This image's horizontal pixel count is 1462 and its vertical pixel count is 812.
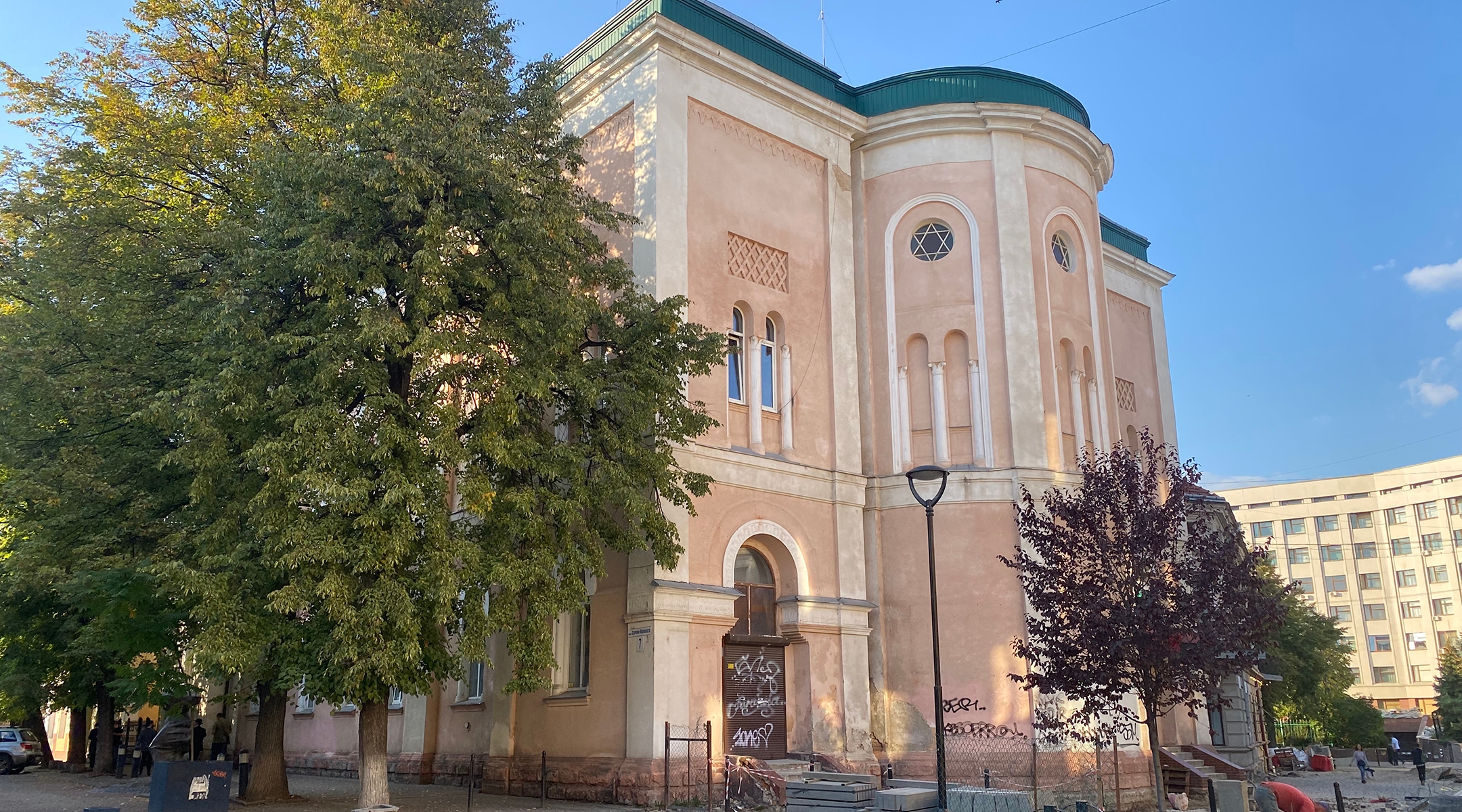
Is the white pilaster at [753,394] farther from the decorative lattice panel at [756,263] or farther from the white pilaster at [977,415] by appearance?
the white pilaster at [977,415]

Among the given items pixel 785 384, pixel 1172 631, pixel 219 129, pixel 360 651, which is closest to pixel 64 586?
pixel 360 651

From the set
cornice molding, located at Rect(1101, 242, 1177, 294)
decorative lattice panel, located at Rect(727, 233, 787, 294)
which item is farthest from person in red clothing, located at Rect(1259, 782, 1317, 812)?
cornice molding, located at Rect(1101, 242, 1177, 294)

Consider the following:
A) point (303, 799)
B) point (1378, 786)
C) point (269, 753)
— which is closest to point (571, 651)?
point (303, 799)

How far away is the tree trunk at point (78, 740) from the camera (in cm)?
3061

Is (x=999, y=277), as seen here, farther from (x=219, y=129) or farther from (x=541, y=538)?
(x=219, y=129)

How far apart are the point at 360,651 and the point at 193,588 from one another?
86.2 inches

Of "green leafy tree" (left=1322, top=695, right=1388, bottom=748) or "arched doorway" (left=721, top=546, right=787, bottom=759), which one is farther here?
"green leafy tree" (left=1322, top=695, right=1388, bottom=748)

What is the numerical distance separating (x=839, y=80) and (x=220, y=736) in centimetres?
2513

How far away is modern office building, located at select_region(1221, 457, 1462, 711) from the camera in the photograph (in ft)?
256

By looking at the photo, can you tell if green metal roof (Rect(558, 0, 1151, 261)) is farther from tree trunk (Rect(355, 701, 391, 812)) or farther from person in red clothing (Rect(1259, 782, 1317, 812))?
person in red clothing (Rect(1259, 782, 1317, 812))

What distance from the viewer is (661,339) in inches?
651

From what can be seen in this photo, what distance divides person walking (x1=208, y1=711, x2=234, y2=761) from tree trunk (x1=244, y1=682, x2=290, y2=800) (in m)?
10.1

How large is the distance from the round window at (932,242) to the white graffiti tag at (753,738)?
10.5 meters

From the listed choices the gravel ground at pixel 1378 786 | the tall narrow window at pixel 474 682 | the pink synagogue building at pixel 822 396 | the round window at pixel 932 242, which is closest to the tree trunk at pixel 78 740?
the pink synagogue building at pixel 822 396
